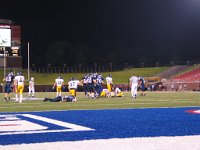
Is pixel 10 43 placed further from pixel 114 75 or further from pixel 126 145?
pixel 126 145

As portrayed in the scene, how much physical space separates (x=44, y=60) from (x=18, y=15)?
9.46 meters

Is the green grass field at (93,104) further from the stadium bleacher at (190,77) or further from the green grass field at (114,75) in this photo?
the green grass field at (114,75)

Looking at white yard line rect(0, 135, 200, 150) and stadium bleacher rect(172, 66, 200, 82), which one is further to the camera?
stadium bleacher rect(172, 66, 200, 82)

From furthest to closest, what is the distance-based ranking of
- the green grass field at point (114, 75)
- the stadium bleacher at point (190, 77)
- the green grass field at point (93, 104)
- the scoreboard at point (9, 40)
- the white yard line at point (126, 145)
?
the green grass field at point (114, 75)
the stadium bleacher at point (190, 77)
the scoreboard at point (9, 40)
the green grass field at point (93, 104)
the white yard line at point (126, 145)

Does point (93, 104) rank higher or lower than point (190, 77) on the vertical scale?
lower

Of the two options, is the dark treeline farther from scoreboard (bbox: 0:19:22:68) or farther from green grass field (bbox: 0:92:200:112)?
green grass field (bbox: 0:92:200:112)

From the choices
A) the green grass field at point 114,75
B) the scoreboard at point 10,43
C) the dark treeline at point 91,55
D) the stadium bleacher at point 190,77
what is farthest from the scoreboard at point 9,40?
the dark treeline at point 91,55

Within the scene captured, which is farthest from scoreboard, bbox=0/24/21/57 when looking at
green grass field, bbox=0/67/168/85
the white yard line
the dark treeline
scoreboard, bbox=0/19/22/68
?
the white yard line

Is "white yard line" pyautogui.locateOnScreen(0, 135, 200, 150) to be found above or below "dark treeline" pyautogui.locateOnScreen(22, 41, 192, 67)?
below

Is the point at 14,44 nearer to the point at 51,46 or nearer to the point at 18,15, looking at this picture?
the point at 18,15

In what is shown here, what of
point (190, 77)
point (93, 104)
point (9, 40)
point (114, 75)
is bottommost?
point (93, 104)

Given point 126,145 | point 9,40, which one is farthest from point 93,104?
point 9,40

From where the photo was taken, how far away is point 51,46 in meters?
67.1

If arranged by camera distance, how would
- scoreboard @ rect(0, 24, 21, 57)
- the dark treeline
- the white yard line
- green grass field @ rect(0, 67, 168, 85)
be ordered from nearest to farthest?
the white yard line
scoreboard @ rect(0, 24, 21, 57)
green grass field @ rect(0, 67, 168, 85)
the dark treeline
